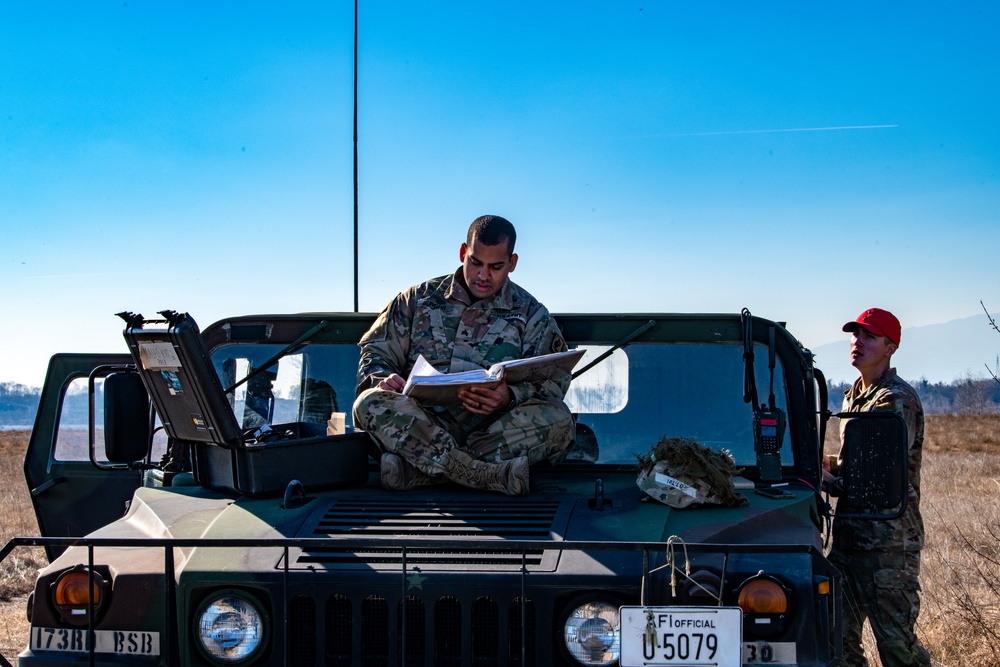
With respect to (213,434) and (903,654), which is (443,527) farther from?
(903,654)

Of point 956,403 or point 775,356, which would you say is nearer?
point 775,356

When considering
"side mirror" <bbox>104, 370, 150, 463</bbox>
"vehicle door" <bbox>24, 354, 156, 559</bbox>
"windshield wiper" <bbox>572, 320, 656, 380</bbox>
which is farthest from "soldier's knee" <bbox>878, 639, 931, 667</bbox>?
"vehicle door" <bbox>24, 354, 156, 559</bbox>

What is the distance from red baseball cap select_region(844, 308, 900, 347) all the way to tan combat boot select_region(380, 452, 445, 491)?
243cm

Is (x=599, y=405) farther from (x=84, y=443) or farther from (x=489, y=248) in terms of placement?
(x=84, y=443)

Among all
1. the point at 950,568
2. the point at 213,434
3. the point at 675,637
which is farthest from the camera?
the point at 950,568

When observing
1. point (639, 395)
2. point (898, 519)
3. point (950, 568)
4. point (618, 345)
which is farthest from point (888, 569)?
point (950, 568)

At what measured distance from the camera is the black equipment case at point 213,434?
11.9 ft

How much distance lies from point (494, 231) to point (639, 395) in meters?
0.89

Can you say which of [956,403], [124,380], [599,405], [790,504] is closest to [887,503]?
[790,504]

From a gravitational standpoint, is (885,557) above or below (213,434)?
below

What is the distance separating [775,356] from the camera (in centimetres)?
428

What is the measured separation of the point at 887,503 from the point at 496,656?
1.46m

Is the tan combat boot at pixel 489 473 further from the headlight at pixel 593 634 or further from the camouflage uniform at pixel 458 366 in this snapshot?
the headlight at pixel 593 634

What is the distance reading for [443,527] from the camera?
3.45 m
